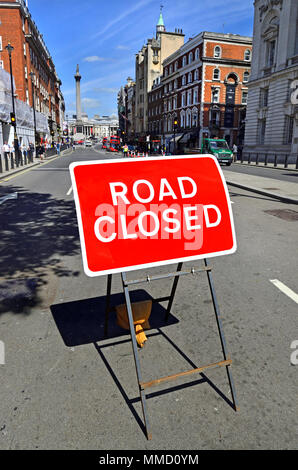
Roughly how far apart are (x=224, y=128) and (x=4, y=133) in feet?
99.9

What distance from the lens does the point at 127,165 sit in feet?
9.09

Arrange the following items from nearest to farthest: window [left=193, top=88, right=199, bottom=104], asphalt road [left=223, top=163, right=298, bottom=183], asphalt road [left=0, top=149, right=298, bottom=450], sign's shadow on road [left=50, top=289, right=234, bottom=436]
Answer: asphalt road [left=0, top=149, right=298, bottom=450] → sign's shadow on road [left=50, top=289, right=234, bottom=436] → asphalt road [left=223, top=163, right=298, bottom=183] → window [left=193, top=88, right=199, bottom=104]

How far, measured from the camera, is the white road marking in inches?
173

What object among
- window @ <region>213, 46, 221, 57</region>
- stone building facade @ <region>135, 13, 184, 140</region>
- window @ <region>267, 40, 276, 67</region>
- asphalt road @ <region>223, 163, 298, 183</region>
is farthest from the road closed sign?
stone building facade @ <region>135, 13, 184, 140</region>

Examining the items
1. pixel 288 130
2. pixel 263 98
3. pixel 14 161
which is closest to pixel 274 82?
pixel 263 98

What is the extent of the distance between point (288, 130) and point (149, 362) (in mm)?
37492

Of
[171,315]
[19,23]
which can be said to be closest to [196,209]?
[171,315]

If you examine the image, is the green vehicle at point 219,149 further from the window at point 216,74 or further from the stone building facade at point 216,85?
the window at point 216,74

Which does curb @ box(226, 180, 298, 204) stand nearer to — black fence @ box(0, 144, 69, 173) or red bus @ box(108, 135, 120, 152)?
black fence @ box(0, 144, 69, 173)

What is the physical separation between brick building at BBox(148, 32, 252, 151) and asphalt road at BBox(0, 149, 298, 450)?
4447cm

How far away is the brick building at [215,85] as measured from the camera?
49.1m

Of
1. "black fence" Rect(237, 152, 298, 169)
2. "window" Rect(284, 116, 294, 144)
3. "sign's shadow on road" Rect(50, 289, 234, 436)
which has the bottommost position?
"sign's shadow on road" Rect(50, 289, 234, 436)

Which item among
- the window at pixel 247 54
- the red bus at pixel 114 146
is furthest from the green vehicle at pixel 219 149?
the red bus at pixel 114 146
